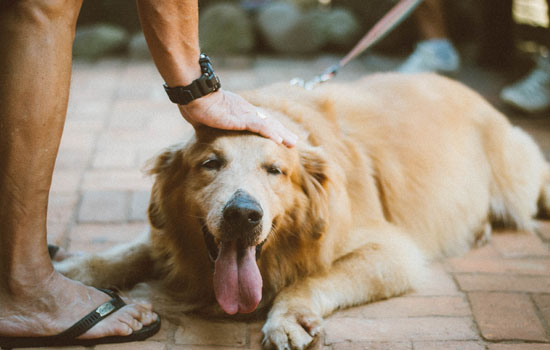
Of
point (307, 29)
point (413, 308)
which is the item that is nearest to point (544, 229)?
point (413, 308)

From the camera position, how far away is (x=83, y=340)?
2.21 metres

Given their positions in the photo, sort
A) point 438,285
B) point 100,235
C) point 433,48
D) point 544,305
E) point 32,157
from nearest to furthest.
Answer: point 32,157 < point 544,305 < point 438,285 < point 100,235 < point 433,48

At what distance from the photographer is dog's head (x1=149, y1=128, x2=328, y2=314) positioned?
90.0 inches

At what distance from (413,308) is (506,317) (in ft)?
1.29

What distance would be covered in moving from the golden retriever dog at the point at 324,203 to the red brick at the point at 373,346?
4.8 inches

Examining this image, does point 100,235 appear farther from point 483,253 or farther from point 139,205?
point 483,253

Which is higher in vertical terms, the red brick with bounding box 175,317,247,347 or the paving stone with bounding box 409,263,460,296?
the red brick with bounding box 175,317,247,347

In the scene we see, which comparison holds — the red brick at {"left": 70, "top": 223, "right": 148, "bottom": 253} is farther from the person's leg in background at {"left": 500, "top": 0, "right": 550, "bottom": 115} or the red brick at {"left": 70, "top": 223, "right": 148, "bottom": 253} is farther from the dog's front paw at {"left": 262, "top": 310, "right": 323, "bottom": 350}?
the person's leg in background at {"left": 500, "top": 0, "right": 550, "bottom": 115}

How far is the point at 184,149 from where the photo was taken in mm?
2609

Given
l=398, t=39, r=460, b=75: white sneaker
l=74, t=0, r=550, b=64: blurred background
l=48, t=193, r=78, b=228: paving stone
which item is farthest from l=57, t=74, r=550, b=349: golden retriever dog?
l=74, t=0, r=550, b=64: blurred background

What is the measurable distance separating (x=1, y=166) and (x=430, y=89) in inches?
94.0

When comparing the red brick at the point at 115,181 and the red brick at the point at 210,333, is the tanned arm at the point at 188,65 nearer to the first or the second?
the red brick at the point at 210,333

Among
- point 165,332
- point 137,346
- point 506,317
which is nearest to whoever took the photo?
point 137,346

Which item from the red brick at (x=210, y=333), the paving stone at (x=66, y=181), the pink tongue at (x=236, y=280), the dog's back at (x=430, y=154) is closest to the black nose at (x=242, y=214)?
the pink tongue at (x=236, y=280)
